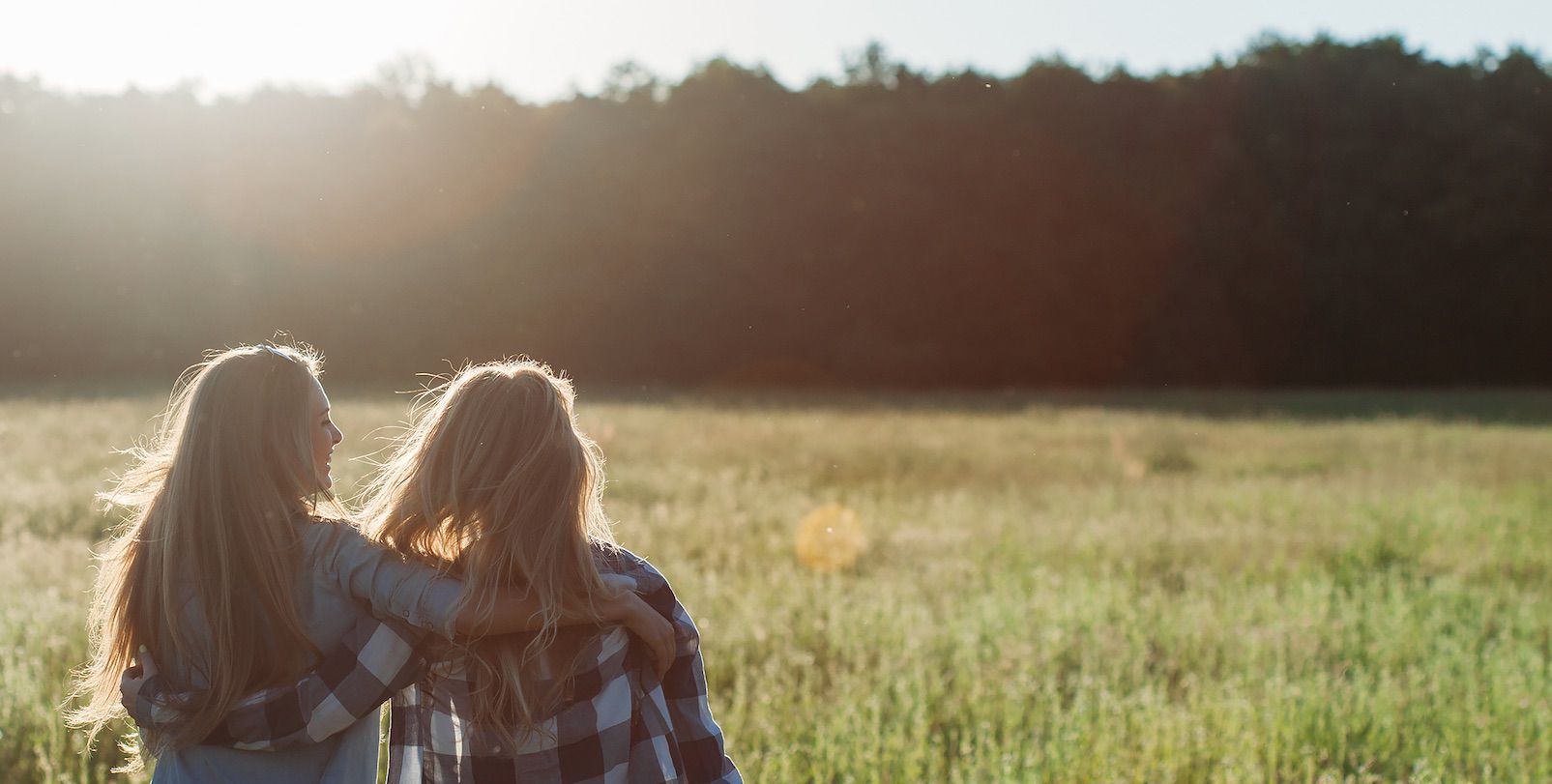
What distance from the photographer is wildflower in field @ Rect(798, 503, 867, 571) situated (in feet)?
27.5

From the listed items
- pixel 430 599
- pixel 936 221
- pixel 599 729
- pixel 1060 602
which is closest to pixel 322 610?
pixel 430 599

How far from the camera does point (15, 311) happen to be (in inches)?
1362

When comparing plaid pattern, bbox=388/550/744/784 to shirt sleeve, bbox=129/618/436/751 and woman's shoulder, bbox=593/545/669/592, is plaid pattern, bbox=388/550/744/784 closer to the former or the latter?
woman's shoulder, bbox=593/545/669/592

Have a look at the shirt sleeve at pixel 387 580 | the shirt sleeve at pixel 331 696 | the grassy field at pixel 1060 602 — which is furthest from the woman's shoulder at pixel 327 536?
the grassy field at pixel 1060 602

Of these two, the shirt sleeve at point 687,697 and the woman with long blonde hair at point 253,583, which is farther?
the shirt sleeve at point 687,697

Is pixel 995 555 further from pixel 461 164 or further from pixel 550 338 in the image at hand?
pixel 461 164

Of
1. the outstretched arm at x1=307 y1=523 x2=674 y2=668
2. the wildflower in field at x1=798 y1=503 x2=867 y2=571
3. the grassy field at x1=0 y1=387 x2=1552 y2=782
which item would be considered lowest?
the wildflower in field at x1=798 y1=503 x2=867 y2=571

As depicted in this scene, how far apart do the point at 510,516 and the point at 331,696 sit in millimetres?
465

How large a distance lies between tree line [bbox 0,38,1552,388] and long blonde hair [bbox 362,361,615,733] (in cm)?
3501

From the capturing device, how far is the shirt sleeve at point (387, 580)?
7.27 feet

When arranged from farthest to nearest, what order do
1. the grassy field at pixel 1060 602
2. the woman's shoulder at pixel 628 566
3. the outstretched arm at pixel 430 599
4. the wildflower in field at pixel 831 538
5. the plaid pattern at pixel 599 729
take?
the wildflower in field at pixel 831 538
the grassy field at pixel 1060 602
the woman's shoulder at pixel 628 566
the plaid pattern at pixel 599 729
the outstretched arm at pixel 430 599

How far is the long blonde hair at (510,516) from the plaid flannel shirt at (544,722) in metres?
0.06

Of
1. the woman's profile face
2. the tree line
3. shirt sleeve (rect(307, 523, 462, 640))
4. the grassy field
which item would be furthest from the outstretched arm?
the tree line

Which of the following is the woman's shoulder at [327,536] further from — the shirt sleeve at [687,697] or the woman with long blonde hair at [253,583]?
the shirt sleeve at [687,697]
